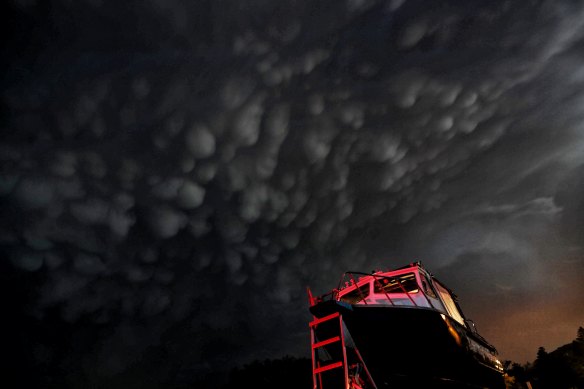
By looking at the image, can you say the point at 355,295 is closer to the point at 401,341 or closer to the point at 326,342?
the point at 401,341

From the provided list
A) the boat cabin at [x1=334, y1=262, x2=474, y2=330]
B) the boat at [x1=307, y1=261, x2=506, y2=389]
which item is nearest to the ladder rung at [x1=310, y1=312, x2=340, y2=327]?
the boat at [x1=307, y1=261, x2=506, y2=389]

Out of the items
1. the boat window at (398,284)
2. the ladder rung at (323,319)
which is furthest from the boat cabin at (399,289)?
the ladder rung at (323,319)

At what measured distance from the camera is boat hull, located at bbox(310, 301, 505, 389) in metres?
9.03

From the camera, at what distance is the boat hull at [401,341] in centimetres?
903

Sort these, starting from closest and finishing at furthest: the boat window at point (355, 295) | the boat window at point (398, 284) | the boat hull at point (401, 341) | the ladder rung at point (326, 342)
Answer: the ladder rung at point (326, 342) < the boat hull at point (401, 341) < the boat window at point (398, 284) < the boat window at point (355, 295)

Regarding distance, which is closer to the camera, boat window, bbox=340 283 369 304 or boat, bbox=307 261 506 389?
boat, bbox=307 261 506 389

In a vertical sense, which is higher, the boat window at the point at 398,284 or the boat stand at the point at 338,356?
the boat window at the point at 398,284

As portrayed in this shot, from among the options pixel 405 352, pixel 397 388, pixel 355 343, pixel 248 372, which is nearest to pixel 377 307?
→ pixel 355 343

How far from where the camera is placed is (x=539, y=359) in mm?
Answer: 49750

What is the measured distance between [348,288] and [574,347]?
186 ft

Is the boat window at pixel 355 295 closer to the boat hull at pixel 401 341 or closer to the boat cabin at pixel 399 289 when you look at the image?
the boat cabin at pixel 399 289

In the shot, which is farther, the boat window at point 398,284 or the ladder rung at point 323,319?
the boat window at point 398,284

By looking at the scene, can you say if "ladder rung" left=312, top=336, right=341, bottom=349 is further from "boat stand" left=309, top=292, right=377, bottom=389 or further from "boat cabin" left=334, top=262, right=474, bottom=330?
"boat cabin" left=334, top=262, right=474, bottom=330

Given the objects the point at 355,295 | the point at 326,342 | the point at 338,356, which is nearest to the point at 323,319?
the point at 326,342
